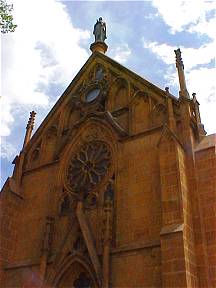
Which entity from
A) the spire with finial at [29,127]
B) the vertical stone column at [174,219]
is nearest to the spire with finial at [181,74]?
the vertical stone column at [174,219]

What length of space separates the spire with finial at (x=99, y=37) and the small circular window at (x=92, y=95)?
3303mm

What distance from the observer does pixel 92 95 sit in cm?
1870

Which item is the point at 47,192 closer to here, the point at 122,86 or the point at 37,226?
the point at 37,226

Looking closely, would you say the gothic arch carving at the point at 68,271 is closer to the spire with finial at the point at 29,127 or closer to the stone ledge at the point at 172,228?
the stone ledge at the point at 172,228

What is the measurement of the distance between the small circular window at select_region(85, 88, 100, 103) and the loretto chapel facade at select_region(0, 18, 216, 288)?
0.07 m

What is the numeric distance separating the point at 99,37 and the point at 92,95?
4932 millimetres

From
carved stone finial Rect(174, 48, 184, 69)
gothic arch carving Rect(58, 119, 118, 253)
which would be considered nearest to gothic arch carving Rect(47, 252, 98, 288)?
gothic arch carving Rect(58, 119, 118, 253)

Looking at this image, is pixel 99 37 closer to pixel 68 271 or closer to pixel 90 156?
pixel 90 156

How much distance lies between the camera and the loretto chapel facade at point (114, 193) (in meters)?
11.7

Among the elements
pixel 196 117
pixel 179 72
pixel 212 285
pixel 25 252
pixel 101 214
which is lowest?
pixel 212 285

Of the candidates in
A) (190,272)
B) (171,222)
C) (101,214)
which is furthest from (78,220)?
(190,272)

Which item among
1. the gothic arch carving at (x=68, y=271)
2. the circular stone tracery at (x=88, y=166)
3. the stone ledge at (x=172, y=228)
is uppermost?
the circular stone tracery at (x=88, y=166)

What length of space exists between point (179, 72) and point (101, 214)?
6.81 m

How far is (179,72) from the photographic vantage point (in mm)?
15875
